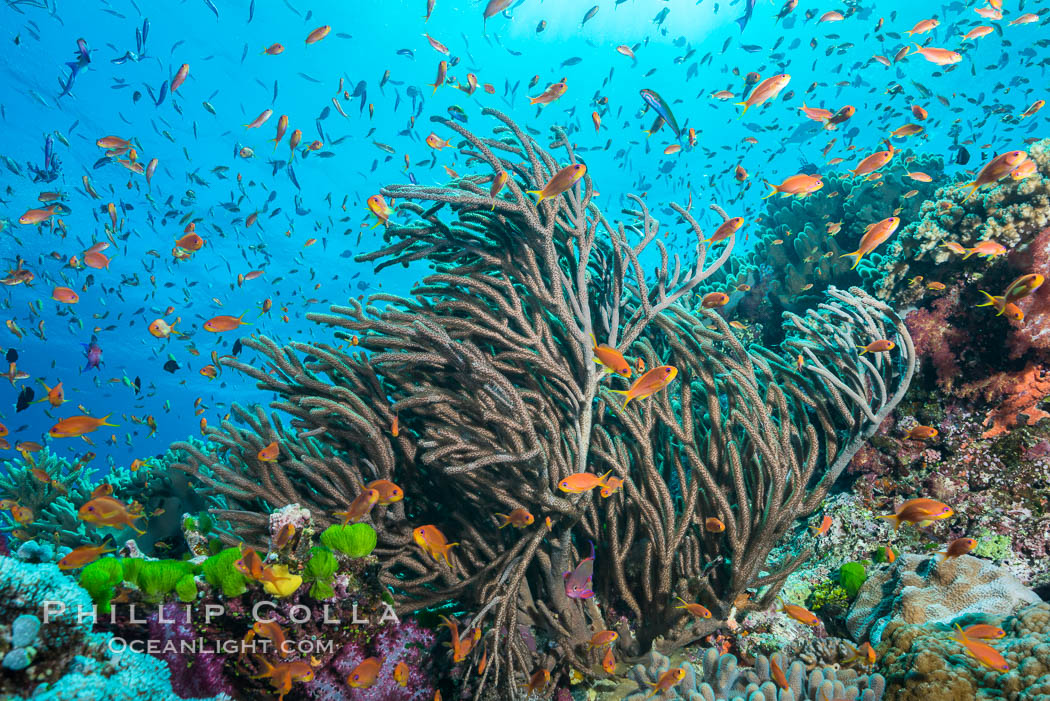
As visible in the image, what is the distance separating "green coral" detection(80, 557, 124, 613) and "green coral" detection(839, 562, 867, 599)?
5.11m

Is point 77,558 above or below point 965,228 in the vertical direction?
below

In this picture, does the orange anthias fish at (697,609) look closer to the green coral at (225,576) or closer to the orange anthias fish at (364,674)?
the orange anthias fish at (364,674)

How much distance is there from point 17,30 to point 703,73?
4374cm

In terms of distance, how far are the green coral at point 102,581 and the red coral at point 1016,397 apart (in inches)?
266

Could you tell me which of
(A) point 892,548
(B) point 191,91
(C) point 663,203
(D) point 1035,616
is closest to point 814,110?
(A) point 892,548

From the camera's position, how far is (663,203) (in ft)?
136

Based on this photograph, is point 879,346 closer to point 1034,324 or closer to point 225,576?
point 1034,324

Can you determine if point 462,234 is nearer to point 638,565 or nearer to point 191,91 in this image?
point 638,565

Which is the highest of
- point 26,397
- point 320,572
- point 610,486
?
point 26,397

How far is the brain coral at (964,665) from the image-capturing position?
227 cm

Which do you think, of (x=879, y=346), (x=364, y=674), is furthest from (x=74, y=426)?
(x=879, y=346)

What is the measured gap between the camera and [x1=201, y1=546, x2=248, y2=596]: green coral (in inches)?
97.3

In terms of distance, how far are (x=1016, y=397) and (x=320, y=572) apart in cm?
620

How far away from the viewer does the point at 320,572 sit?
264 cm
